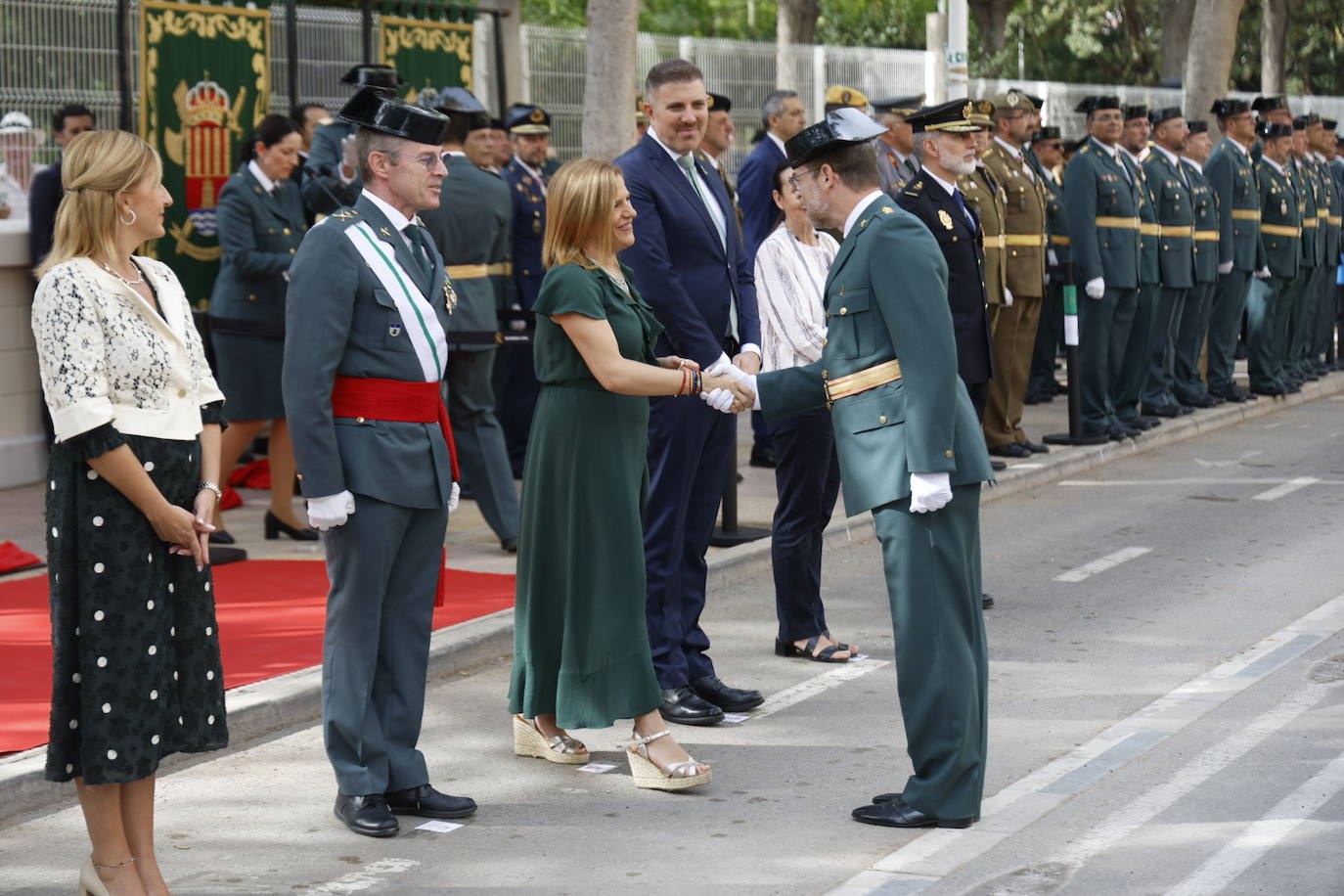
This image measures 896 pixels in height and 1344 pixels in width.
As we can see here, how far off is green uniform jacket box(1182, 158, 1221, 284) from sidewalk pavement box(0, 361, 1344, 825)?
3.66 feet

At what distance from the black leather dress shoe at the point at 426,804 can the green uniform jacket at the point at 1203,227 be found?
10890mm

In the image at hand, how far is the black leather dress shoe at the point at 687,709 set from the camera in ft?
22.6

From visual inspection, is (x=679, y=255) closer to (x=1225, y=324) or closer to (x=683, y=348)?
(x=683, y=348)

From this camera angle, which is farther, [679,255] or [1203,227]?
[1203,227]

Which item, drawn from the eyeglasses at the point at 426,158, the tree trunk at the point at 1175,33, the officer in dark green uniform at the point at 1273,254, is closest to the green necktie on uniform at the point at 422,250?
the eyeglasses at the point at 426,158

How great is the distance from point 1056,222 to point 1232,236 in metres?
2.51

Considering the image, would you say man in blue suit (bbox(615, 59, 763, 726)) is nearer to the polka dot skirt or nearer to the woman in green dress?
the woman in green dress

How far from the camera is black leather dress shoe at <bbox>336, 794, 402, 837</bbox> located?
5.61 m

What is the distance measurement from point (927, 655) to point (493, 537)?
4804 millimetres

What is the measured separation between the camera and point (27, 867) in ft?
17.6

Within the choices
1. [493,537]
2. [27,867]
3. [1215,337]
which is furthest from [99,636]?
[1215,337]

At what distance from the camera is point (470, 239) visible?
32.3 ft

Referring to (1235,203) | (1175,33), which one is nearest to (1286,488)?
(1235,203)

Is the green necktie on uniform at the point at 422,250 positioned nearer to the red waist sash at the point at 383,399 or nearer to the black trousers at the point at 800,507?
the red waist sash at the point at 383,399
